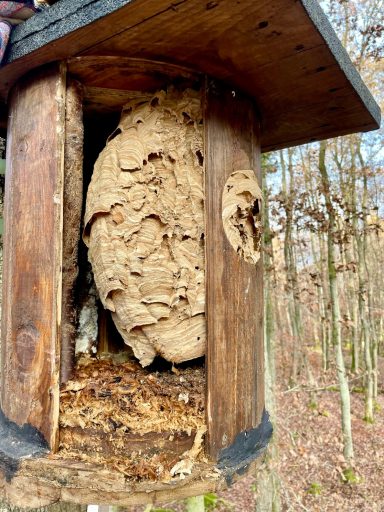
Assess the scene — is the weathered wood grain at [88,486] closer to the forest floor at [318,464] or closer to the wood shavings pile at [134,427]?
the wood shavings pile at [134,427]

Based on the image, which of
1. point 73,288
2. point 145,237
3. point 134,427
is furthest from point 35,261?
point 134,427

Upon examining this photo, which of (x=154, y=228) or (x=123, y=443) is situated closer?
(x=123, y=443)

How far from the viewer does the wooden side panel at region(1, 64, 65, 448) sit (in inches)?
48.0

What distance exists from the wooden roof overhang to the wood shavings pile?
3.51ft

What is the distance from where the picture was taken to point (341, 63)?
4.34ft

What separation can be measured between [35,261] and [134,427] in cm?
60

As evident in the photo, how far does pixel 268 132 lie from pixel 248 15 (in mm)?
882

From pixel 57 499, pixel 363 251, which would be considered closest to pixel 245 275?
pixel 57 499

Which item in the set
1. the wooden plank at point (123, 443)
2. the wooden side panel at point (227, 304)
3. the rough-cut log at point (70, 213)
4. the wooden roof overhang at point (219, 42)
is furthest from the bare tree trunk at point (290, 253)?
the wooden plank at point (123, 443)

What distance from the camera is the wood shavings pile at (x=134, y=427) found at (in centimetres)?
116

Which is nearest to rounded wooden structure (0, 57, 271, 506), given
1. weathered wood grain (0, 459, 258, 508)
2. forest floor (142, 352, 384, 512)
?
weathered wood grain (0, 459, 258, 508)

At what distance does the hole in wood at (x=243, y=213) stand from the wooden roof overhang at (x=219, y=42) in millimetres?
362

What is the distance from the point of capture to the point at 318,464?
695 centimetres

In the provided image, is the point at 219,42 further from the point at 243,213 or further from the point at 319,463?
the point at 319,463
